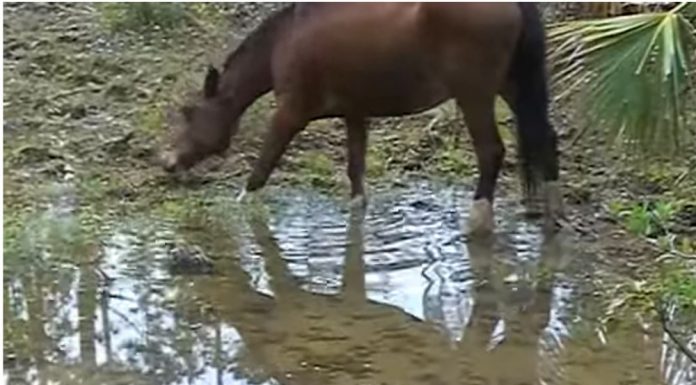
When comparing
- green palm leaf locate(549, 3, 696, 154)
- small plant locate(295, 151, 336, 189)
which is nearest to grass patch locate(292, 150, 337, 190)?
small plant locate(295, 151, 336, 189)

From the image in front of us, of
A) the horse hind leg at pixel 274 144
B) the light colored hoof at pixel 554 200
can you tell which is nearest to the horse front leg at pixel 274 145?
the horse hind leg at pixel 274 144

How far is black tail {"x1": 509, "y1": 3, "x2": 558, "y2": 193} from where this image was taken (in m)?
3.55

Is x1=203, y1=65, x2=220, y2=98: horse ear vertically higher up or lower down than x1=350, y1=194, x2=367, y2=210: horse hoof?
higher up

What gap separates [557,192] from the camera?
402 cm

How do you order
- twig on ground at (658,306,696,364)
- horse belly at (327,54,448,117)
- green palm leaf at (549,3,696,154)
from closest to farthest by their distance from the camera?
1. green palm leaf at (549,3,696,154)
2. twig on ground at (658,306,696,364)
3. horse belly at (327,54,448,117)

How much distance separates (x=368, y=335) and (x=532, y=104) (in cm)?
91

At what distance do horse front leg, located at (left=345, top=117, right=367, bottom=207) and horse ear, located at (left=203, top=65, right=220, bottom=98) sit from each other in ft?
1.23

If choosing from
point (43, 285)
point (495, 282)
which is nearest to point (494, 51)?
point (495, 282)

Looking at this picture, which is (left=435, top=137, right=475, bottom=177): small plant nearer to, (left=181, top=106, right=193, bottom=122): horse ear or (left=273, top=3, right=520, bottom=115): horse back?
(left=273, top=3, right=520, bottom=115): horse back

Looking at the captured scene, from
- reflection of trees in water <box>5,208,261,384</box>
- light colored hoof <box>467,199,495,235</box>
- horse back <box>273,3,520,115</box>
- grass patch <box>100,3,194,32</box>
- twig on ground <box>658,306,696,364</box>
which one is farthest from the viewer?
grass patch <box>100,3,194,32</box>

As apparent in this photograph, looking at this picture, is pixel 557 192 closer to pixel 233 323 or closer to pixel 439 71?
pixel 439 71

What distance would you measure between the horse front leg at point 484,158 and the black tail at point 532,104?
0.08m

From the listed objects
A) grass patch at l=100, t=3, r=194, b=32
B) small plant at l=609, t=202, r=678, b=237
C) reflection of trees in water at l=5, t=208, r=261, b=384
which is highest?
grass patch at l=100, t=3, r=194, b=32

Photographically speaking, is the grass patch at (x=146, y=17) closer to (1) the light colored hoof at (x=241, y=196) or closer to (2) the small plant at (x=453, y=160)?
(1) the light colored hoof at (x=241, y=196)
